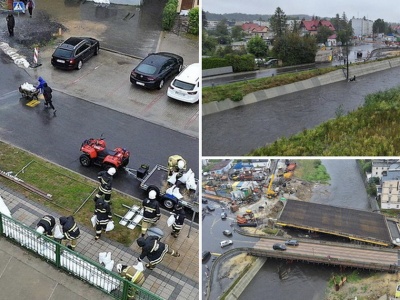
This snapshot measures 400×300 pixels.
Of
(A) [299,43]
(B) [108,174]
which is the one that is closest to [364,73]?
(A) [299,43]

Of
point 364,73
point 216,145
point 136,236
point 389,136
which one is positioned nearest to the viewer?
point 216,145

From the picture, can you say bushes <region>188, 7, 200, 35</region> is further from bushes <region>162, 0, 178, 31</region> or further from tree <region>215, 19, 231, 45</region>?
tree <region>215, 19, 231, 45</region>

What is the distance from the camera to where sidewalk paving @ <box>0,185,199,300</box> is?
27.7ft

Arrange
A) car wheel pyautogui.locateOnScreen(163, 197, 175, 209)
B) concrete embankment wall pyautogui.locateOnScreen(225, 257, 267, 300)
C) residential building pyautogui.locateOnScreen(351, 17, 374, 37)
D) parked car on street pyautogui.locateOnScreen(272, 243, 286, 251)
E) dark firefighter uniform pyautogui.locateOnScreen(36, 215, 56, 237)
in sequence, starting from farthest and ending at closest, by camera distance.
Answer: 1. parked car on street pyautogui.locateOnScreen(272, 243, 286, 251)
2. concrete embankment wall pyautogui.locateOnScreen(225, 257, 267, 300)
3. residential building pyautogui.locateOnScreen(351, 17, 374, 37)
4. car wheel pyautogui.locateOnScreen(163, 197, 175, 209)
5. dark firefighter uniform pyautogui.locateOnScreen(36, 215, 56, 237)

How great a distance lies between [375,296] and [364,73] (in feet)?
24.2

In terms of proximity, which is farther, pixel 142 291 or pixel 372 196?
pixel 372 196

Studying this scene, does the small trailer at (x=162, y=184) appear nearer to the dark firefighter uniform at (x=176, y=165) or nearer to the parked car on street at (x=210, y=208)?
the dark firefighter uniform at (x=176, y=165)

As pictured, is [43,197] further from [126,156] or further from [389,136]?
[389,136]

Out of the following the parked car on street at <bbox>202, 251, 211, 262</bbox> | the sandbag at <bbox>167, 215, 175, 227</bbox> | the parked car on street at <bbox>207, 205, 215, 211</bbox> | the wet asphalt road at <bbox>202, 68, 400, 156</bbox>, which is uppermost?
the wet asphalt road at <bbox>202, 68, 400, 156</bbox>

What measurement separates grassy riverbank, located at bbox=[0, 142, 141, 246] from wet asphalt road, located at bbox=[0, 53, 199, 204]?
38 cm

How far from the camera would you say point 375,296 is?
15.8 m

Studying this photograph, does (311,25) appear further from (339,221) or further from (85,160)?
(339,221)

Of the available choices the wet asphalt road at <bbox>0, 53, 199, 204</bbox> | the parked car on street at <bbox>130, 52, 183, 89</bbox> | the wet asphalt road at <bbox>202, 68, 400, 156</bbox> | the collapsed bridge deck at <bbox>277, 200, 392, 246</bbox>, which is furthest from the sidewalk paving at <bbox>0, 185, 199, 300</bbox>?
the collapsed bridge deck at <bbox>277, 200, 392, 246</bbox>

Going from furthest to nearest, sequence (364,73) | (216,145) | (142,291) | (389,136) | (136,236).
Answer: (364,73), (136,236), (389,136), (216,145), (142,291)
